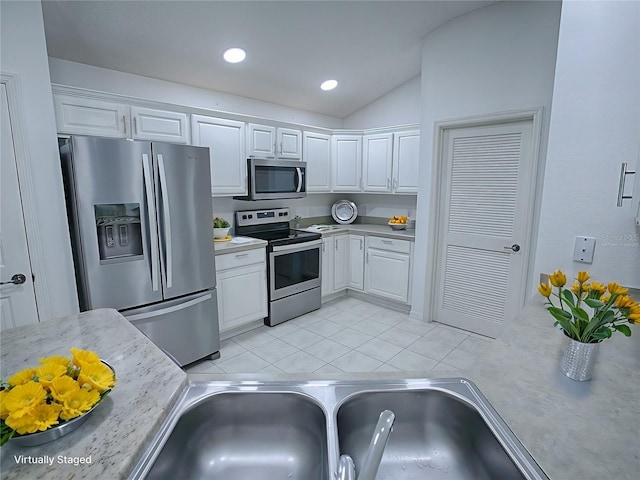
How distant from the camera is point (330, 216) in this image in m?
4.84

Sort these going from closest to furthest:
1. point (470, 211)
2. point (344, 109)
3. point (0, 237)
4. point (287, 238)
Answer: point (0, 237) < point (470, 211) < point (287, 238) < point (344, 109)

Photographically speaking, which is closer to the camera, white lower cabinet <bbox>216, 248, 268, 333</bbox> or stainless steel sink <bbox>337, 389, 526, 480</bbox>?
stainless steel sink <bbox>337, 389, 526, 480</bbox>

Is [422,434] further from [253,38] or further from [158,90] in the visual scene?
[158,90]

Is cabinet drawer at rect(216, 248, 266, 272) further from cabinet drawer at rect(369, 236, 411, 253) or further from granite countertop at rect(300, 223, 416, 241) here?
cabinet drawer at rect(369, 236, 411, 253)

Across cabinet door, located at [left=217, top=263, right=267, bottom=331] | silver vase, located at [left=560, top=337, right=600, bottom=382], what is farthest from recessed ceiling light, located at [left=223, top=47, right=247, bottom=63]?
silver vase, located at [left=560, top=337, right=600, bottom=382]

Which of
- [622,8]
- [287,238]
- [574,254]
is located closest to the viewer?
[622,8]

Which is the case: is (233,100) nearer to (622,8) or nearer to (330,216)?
(330,216)

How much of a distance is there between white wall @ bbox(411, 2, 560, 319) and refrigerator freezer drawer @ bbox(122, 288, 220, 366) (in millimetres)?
2146

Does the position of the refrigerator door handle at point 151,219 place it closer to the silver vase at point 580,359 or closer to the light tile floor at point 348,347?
the light tile floor at point 348,347

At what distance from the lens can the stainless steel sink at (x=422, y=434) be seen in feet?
3.06

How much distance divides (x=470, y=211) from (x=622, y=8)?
1863 millimetres

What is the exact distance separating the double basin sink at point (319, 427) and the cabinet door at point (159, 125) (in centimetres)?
229

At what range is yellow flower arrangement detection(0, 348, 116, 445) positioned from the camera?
668 mm

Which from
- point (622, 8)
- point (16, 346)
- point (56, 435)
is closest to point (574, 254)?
point (622, 8)
